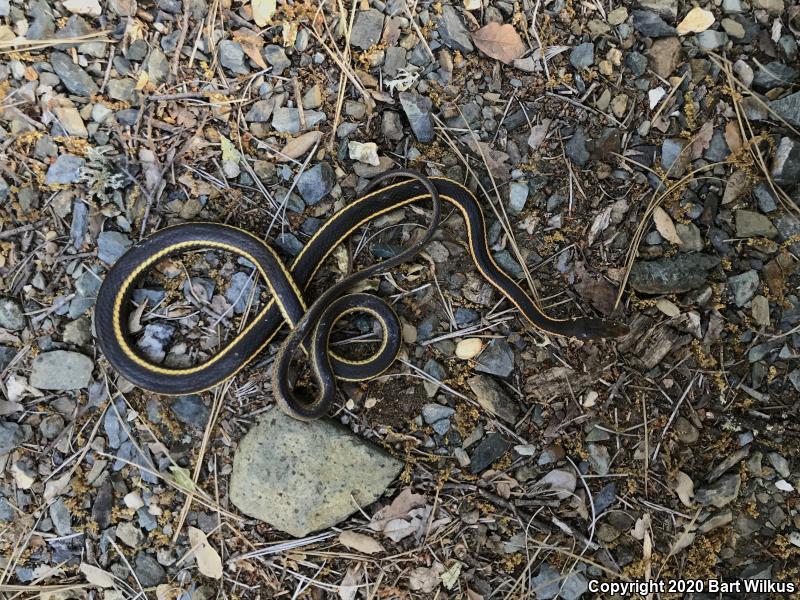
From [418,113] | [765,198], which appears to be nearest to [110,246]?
[418,113]

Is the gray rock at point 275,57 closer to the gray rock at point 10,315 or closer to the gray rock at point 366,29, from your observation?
the gray rock at point 366,29

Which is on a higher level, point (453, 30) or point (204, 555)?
point (453, 30)

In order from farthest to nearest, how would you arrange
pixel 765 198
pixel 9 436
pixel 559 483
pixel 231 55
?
pixel 765 198 → pixel 559 483 → pixel 231 55 → pixel 9 436

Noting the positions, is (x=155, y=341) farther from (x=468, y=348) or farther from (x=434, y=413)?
(x=468, y=348)

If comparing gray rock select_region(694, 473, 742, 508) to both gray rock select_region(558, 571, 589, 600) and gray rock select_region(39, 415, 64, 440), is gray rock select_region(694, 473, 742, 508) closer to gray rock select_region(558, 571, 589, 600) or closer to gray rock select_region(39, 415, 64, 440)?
gray rock select_region(558, 571, 589, 600)

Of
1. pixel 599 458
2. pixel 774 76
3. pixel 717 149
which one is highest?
pixel 774 76

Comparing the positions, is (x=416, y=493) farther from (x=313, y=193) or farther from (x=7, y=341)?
(x=7, y=341)

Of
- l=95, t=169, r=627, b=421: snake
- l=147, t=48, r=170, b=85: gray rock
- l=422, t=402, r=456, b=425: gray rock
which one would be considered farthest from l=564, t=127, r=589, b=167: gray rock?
l=147, t=48, r=170, b=85: gray rock

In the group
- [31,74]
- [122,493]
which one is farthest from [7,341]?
[31,74]
